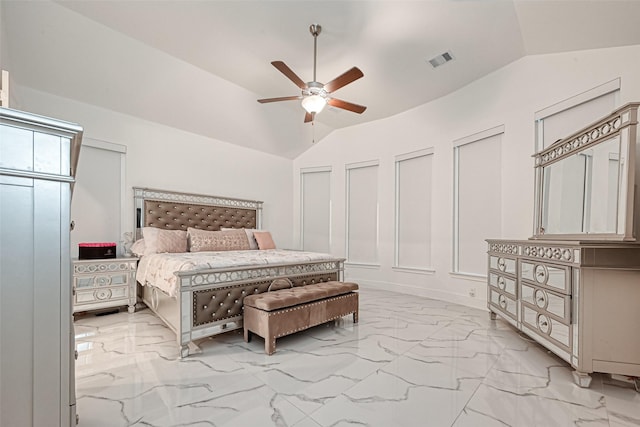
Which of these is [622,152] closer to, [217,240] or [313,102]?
[313,102]

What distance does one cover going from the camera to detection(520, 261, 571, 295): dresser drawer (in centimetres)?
210

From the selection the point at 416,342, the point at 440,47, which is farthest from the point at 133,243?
the point at 440,47

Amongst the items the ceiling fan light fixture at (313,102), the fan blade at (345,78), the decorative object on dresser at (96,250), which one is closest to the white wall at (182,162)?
the decorative object on dresser at (96,250)

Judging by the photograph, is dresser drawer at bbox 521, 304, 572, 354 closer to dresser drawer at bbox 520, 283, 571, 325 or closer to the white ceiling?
dresser drawer at bbox 520, 283, 571, 325

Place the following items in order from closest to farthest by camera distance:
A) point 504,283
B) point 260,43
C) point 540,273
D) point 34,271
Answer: point 34,271, point 540,273, point 504,283, point 260,43

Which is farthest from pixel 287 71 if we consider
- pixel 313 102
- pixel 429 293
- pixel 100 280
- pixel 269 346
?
pixel 429 293

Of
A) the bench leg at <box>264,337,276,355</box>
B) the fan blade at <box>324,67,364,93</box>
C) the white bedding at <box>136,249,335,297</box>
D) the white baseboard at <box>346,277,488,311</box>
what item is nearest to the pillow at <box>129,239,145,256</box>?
the white bedding at <box>136,249,335,297</box>

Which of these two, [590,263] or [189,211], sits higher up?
[189,211]

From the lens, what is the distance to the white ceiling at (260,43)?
2.74 metres

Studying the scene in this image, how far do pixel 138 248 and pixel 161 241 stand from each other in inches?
13.9

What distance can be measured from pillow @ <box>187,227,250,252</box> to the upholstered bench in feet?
5.03

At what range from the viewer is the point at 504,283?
9.75 feet

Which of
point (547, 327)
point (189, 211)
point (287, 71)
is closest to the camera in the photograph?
point (547, 327)

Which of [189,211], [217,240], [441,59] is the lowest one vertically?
[217,240]
